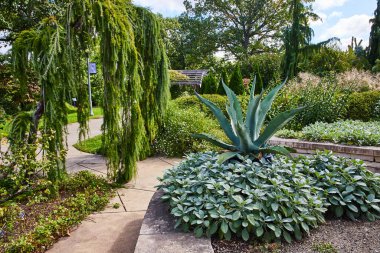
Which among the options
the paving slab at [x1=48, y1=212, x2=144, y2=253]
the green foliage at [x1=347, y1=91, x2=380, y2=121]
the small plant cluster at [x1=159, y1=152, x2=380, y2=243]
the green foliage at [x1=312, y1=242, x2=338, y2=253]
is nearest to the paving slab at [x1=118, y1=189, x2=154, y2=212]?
the paving slab at [x1=48, y1=212, x2=144, y2=253]

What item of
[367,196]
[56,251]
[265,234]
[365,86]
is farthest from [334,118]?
[56,251]

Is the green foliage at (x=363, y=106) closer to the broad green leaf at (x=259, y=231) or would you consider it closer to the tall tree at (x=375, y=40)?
the broad green leaf at (x=259, y=231)

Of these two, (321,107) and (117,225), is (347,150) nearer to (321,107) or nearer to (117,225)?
(321,107)

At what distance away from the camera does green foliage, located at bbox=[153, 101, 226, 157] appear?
539 centimetres

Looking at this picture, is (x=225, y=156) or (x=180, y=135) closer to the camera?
(x=225, y=156)

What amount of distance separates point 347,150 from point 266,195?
6.96 feet

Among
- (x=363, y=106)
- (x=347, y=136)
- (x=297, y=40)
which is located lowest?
(x=347, y=136)

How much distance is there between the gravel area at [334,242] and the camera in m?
1.83

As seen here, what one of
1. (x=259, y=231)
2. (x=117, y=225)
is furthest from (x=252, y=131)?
(x=117, y=225)

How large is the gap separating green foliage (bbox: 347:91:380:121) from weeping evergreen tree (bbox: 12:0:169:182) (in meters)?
4.68

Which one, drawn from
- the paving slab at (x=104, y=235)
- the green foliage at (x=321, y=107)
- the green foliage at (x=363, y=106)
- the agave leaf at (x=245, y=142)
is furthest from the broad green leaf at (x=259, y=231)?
the green foliage at (x=363, y=106)

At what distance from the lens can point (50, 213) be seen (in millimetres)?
2670

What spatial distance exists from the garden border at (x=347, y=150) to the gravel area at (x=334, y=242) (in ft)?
4.98

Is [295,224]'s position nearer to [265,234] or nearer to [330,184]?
[265,234]
